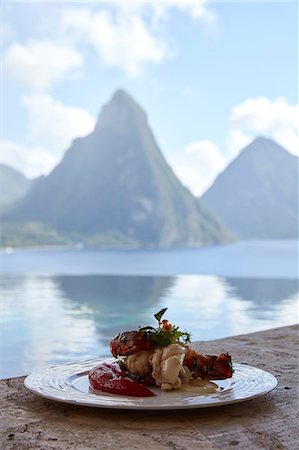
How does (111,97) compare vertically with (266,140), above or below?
above

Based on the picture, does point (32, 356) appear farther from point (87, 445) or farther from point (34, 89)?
point (34, 89)

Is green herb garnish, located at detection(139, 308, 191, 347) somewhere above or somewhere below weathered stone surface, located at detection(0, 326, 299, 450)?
above

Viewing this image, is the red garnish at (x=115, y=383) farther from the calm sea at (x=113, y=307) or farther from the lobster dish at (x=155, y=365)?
the calm sea at (x=113, y=307)

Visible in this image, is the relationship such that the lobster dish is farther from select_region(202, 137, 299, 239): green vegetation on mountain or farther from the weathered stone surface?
select_region(202, 137, 299, 239): green vegetation on mountain

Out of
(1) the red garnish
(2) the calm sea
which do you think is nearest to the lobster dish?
(1) the red garnish

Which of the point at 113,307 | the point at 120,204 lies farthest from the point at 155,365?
the point at 120,204

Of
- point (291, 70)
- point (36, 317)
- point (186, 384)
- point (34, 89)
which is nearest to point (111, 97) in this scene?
point (34, 89)

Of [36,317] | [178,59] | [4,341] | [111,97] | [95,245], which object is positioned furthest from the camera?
[111,97]
